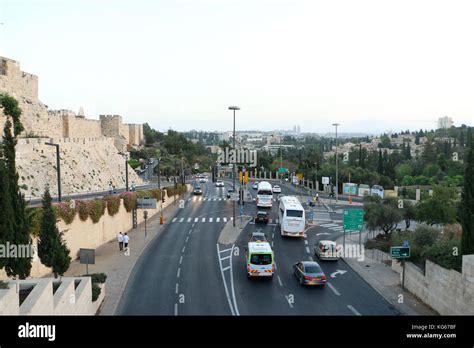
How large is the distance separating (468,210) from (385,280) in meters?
5.93

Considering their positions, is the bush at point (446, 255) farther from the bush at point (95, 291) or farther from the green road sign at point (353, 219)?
the bush at point (95, 291)

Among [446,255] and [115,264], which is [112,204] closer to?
[115,264]

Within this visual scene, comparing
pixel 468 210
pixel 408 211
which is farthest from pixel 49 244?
pixel 408 211

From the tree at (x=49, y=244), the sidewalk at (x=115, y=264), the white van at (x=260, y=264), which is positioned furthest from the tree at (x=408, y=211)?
the tree at (x=49, y=244)

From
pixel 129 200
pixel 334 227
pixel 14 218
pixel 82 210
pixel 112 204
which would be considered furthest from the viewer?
pixel 334 227

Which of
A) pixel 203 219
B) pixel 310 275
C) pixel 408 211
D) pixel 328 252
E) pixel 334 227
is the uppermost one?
pixel 408 211

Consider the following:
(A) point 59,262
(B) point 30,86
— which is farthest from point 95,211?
(B) point 30,86

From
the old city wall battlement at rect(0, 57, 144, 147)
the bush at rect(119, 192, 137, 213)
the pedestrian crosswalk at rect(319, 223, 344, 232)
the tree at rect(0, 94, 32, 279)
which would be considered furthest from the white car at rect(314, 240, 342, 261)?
the old city wall battlement at rect(0, 57, 144, 147)

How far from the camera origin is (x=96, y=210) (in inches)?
1163

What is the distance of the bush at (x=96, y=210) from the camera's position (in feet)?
95.0

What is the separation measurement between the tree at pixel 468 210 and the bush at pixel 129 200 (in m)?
25.9

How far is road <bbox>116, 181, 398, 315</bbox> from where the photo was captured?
18625mm

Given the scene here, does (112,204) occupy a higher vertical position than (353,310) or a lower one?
higher
